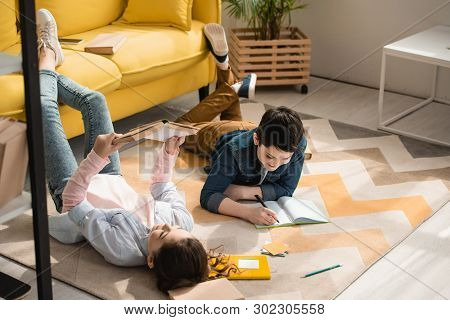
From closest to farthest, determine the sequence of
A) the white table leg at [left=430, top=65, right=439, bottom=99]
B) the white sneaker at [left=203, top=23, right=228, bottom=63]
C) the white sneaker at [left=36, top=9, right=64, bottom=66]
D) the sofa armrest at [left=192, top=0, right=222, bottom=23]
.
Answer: the white sneaker at [left=36, top=9, right=64, bottom=66]
the white sneaker at [left=203, top=23, right=228, bottom=63]
the sofa armrest at [left=192, top=0, right=222, bottom=23]
the white table leg at [left=430, top=65, right=439, bottom=99]

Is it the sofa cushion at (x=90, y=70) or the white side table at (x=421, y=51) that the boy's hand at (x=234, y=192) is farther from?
the white side table at (x=421, y=51)

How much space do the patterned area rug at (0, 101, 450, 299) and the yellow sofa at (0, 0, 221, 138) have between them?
25 cm

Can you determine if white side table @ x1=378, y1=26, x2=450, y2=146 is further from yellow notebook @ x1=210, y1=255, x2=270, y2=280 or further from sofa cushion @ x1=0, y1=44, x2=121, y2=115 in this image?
yellow notebook @ x1=210, y1=255, x2=270, y2=280

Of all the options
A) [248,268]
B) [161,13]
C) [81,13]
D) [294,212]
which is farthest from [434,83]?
[248,268]

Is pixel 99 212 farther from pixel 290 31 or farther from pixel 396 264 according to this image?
pixel 290 31

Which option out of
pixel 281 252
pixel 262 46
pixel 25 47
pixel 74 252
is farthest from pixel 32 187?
pixel 262 46

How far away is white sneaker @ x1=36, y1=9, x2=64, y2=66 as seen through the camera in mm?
2779

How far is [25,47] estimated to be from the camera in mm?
1708

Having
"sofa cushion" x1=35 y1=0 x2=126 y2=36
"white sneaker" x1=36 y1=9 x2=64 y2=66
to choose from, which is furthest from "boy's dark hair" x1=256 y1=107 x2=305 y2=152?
"sofa cushion" x1=35 y1=0 x2=126 y2=36

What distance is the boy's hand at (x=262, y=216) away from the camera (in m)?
2.50

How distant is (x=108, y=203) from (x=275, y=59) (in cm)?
167

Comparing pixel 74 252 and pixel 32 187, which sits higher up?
pixel 32 187

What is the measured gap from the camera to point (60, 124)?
254 centimetres
